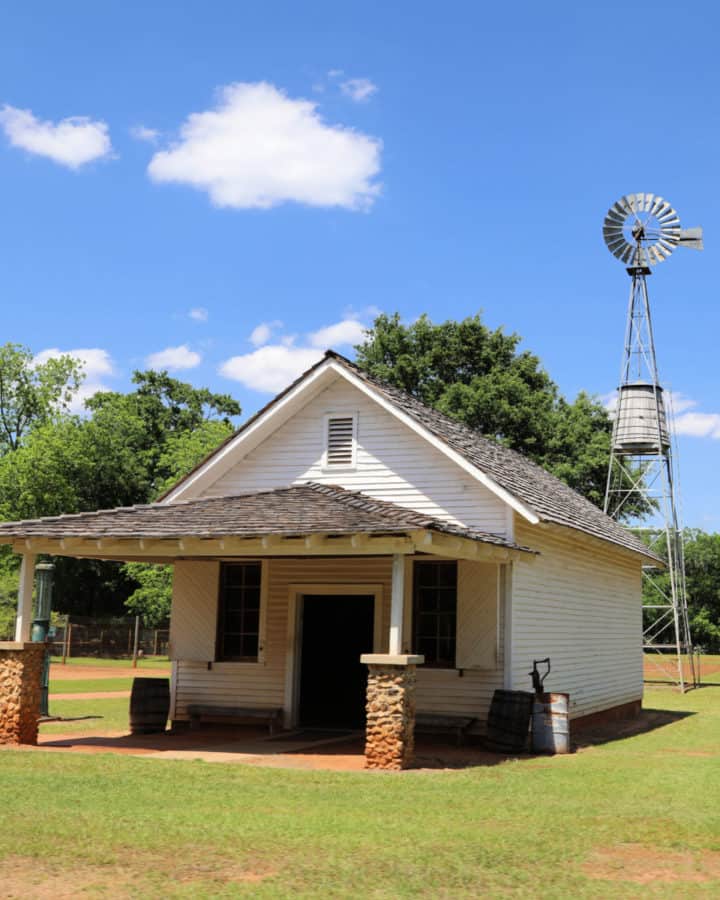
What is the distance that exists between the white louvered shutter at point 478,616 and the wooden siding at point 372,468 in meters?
0.74

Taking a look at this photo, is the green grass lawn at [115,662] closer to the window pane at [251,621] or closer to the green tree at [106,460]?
the green tree at [106,460]

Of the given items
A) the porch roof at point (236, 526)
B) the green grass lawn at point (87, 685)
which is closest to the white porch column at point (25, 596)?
the porch roof at point (236, 526)

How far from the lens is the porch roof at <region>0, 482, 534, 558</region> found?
13469mm

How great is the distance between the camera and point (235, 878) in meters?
7.17

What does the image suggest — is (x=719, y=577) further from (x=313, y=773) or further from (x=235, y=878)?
(x=235, y=878)

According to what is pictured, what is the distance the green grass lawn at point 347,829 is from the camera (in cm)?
718

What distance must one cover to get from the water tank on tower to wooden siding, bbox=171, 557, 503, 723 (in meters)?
17.6

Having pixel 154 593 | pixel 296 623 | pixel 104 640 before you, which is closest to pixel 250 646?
pixel 296 623

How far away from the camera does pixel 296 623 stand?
704 inches

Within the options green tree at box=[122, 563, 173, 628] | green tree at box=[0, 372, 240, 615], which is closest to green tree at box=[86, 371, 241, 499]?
green tree at box=[0, 372, 240, 615]

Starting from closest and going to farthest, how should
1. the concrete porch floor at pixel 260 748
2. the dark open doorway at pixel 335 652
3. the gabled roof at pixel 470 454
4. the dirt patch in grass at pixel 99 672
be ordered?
the concrete porch floor at pixel 260 748, the gabled roof at pixel 470 454, the dark open doorway at pixel 335 652, the dirt patch in grass at pixel 99 672

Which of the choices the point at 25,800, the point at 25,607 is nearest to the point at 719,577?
the point at 25,607

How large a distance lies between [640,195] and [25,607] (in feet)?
82.0

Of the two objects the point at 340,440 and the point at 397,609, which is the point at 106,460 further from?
the point at 397,609
